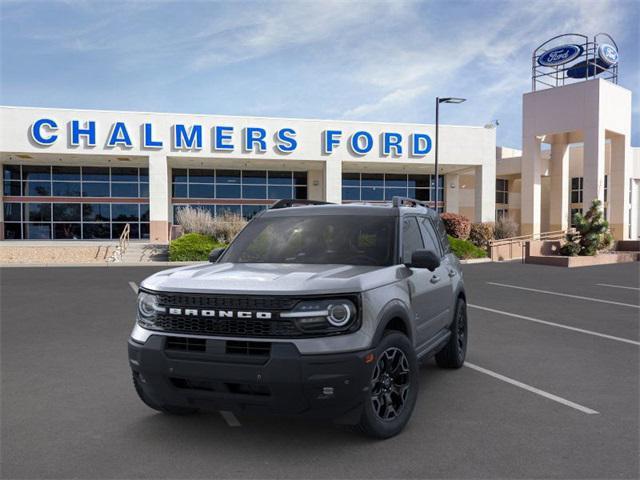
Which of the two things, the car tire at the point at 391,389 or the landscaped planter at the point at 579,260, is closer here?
the car tire at the point at 391,389

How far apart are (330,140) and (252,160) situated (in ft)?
16.1

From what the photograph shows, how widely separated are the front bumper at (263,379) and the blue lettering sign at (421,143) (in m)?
32.0

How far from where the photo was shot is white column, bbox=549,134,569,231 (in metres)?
36.1

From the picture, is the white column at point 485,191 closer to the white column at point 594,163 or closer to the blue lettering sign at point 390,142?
the white column at point 594,163

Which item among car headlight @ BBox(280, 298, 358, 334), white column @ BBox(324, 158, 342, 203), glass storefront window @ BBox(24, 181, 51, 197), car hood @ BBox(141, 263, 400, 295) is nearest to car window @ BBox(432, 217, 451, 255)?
car hood @ BBox(141, 263, 400, 295)

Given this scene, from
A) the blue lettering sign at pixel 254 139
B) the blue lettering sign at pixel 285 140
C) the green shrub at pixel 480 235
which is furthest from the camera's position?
the blue lettering sign at pixel 285 140

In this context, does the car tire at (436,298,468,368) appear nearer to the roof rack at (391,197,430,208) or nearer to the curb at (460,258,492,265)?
the roof rack at (391,197,430,208)

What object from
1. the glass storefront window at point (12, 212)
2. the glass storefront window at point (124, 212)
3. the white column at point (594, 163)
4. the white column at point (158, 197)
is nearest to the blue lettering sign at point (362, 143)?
the white column at point (158, 197)

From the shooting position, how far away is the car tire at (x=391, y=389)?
415 cm

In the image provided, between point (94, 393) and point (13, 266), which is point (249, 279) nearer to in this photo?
point (94, 393)

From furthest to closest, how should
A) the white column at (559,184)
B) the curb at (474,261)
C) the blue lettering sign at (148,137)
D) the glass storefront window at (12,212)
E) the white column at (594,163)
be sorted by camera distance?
the white column at (559,184) → the glass storefront window at (12,212) → the white column at (594,163) → the blue lettering sign at (148,137) → the curb at (474,261)

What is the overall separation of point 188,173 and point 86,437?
34.1m

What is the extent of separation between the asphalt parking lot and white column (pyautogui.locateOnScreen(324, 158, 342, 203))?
25556mm

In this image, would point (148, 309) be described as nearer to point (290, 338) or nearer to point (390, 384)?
point (290, 338)
